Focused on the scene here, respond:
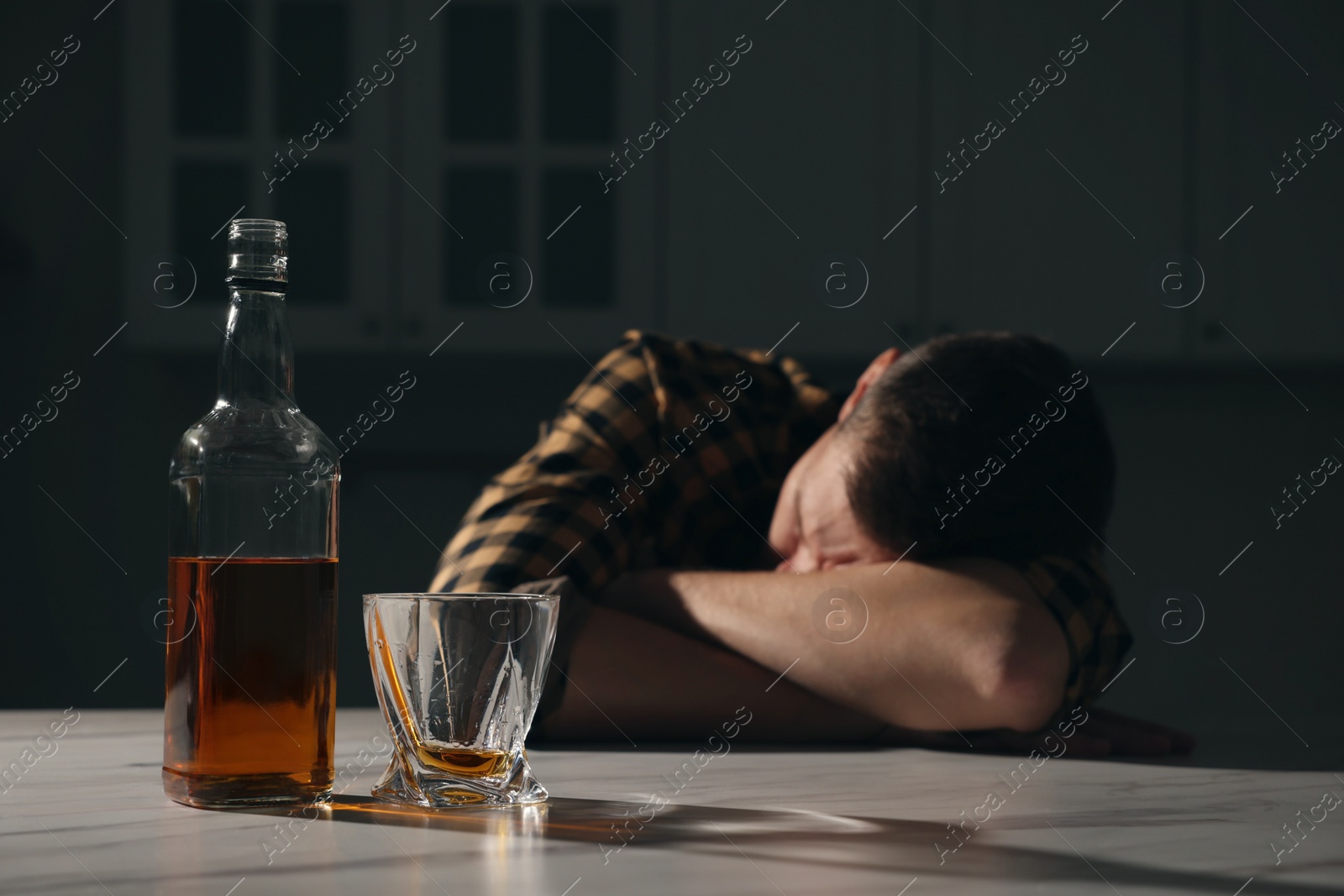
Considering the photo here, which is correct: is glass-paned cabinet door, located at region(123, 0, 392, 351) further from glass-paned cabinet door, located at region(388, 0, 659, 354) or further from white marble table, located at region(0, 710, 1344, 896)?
white marble table, located at region(0, 710, 1344, 896)

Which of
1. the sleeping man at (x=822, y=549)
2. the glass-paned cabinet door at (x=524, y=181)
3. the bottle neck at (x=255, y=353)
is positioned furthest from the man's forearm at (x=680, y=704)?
the glass-paned cabinet door at (x=524, y=181)

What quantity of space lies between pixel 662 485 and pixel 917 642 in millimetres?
502

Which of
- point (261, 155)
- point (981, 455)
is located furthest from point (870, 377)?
point (261, 155)

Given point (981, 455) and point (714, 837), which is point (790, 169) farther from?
point (714, 837)

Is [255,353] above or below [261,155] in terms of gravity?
below

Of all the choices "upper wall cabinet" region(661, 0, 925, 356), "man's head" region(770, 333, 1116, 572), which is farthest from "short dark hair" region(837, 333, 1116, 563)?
"upper wall cabinet" region(661, 0, 925, 356)

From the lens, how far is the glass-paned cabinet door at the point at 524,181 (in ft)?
7.59

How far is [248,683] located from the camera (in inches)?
22.0

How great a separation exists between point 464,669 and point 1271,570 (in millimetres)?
2556

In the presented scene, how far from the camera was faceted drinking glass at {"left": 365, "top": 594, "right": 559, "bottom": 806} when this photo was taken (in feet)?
1.79

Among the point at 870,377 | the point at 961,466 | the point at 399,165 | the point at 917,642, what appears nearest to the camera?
the point at 917,642

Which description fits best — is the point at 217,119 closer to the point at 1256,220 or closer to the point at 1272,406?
the point at 1256,220

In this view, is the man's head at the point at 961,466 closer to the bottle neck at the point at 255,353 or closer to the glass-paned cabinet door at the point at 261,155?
the bottle neck at the point at 255,353

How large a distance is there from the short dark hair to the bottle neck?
25.1 inches
